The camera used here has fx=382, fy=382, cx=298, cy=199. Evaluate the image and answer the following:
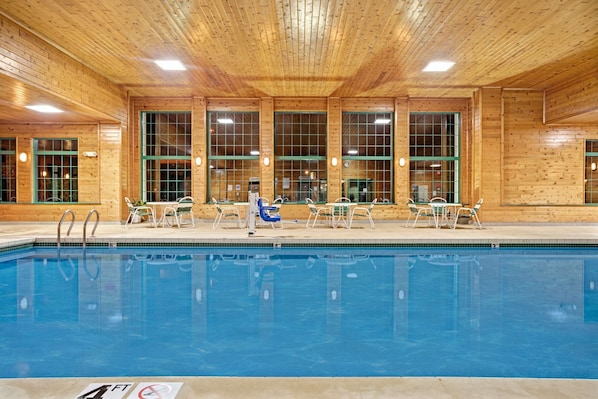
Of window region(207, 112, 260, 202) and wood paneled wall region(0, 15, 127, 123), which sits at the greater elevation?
wood paneled wall region(0, 15, 127, 123)

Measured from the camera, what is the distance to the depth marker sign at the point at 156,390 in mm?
1744

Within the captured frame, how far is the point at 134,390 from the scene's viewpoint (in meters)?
1.81

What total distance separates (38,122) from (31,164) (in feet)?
3.92

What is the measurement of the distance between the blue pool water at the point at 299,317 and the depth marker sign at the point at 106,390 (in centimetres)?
48

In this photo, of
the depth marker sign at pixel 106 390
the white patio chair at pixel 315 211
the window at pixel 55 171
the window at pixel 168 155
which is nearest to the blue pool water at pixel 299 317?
the depth marker sign at pixel 106 390

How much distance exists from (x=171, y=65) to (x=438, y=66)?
588cm

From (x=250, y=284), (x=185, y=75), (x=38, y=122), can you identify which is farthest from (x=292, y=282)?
(x=38, y=122)

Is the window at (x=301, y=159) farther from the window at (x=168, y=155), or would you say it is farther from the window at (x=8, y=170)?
the window at (x=8, y=170)

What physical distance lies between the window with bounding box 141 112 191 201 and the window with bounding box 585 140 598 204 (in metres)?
11.2

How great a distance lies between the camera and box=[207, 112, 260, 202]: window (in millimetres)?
11352

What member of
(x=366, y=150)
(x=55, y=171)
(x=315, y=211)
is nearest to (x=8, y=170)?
(x=55, y=171)

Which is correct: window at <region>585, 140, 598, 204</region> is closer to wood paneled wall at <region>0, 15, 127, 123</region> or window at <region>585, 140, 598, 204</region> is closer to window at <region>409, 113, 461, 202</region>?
window at <region>409, 113, 461, 202</region>

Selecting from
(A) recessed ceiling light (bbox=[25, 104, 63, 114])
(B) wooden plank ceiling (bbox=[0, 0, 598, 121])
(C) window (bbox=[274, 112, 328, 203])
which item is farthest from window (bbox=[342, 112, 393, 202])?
(A) recessed ceiling light (bbox=[25, 104, 63, 114])

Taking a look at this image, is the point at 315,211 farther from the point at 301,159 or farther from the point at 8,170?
the point at 8,170
